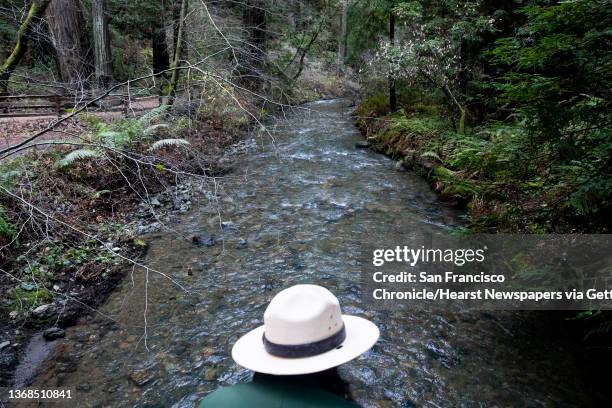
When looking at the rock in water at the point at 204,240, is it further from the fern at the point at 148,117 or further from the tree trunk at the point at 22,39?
the fern at the point at 148,117

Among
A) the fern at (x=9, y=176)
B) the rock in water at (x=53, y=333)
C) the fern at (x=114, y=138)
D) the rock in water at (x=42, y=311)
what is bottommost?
the rock in water at (x=53, y=333)

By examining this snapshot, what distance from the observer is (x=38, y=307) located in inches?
211

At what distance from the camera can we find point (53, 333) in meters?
4.99

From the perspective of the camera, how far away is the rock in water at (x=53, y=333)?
495 cm

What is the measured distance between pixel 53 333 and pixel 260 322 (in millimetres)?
2390

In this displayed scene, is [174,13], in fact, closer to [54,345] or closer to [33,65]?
[33,65]

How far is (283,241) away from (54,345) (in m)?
3.56

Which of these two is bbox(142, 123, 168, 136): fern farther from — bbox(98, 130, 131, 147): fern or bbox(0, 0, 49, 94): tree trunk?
bbox(0, 0, 49, 94): tree trunk

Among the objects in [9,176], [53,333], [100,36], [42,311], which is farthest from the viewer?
[100,36]

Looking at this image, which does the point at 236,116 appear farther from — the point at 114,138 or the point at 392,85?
the point at 114,138

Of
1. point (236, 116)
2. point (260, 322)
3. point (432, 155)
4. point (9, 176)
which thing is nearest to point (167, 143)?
point (9, 176)

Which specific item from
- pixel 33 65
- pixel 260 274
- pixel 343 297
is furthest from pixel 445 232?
pixel 33 65

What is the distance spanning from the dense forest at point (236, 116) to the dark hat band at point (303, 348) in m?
2.63

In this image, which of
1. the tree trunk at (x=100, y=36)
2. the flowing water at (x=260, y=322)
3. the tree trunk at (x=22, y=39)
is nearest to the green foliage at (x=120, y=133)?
the tree trunk at (x=22, y=39)
